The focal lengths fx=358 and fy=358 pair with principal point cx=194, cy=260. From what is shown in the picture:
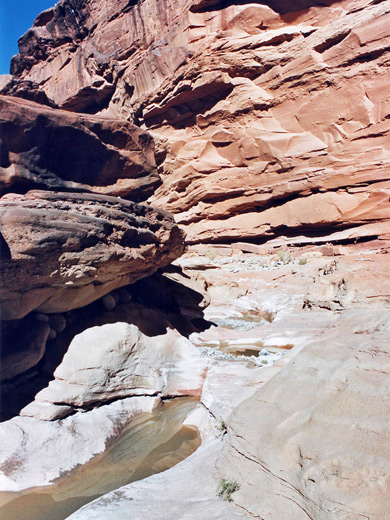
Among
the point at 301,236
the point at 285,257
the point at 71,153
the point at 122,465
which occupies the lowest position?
the point at 285,257

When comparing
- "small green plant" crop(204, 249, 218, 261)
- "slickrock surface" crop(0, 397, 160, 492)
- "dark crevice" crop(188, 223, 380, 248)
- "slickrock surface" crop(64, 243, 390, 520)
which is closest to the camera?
"slickrock surface" crop(64, 243, 390, 520)

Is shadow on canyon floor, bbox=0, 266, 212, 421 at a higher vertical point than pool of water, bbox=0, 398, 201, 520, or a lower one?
higher

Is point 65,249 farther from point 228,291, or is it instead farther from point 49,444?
point 228,291

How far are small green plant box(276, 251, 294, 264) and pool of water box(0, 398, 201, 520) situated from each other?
38.8 ft

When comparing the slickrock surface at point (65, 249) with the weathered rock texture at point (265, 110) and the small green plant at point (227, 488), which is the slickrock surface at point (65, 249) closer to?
the small green plant at point (227, 488)

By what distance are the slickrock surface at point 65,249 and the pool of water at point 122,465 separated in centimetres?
219

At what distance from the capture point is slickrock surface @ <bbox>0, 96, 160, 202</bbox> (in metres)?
5.85

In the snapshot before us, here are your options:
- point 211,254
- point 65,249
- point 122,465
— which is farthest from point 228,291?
point 122,465

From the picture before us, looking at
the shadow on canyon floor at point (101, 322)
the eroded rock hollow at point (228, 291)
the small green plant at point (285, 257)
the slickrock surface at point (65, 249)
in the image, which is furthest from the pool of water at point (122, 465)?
the small green plant at point (285, 257)

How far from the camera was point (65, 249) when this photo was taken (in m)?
5.11

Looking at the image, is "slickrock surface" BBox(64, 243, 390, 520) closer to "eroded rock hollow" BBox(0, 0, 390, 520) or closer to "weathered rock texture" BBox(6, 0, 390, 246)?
"eroded rock hollow" BBox(0, 0, 390, 520)

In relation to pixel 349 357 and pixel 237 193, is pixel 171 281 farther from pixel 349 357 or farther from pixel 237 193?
pixel 237 193

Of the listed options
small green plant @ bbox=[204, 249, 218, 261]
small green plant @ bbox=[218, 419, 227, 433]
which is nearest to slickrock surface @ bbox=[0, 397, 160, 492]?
small green plant @ bbox=[218, 419, 227, 433]

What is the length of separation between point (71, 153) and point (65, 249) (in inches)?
107
